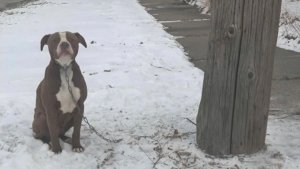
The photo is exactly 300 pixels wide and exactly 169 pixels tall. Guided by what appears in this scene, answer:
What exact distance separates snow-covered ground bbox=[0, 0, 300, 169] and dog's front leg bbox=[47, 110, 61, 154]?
3.2 inches

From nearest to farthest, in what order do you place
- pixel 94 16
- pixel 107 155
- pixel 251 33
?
1. pixel 251 33
2. pixel 107 155
3. pixel 94 16

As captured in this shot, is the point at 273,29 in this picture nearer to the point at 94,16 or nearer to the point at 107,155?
the point at 107,155

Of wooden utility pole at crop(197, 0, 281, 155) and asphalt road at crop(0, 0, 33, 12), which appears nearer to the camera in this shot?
wooden utility pole at crop(197, 0, 281, 155)

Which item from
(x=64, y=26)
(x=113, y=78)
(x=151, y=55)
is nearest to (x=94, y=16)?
(x=64, y=26)

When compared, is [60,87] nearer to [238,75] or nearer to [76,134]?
[76,134]

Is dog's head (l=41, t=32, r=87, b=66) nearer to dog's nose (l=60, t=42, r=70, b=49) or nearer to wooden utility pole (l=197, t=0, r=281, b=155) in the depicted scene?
dog's nose (l=60, t=42, r=70, b=49)

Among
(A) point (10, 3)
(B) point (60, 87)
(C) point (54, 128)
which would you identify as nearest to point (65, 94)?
(B) point (60, 87)

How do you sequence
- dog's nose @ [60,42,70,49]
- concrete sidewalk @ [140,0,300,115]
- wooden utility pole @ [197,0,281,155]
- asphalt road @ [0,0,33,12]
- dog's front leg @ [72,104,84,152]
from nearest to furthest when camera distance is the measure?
wooden utility pole @ [197,0,281,155], dog's nose @ [60,42,70,49], dog's front leg @ [72,104,84,152], concrete sidewalk @ [140,0,300,115], asphalt road @ [0,0,33,12]

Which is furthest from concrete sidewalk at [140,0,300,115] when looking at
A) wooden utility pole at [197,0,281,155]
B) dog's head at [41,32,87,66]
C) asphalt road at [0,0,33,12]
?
asphalt road at [0,0,33,12]

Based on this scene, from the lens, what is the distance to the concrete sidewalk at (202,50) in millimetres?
4480

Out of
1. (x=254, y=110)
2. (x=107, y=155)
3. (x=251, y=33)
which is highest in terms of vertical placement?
(x=251, y=33)

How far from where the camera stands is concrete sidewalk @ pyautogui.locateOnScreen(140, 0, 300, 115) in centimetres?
448

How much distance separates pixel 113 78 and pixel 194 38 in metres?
3.32

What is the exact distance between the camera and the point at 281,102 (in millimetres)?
4418
